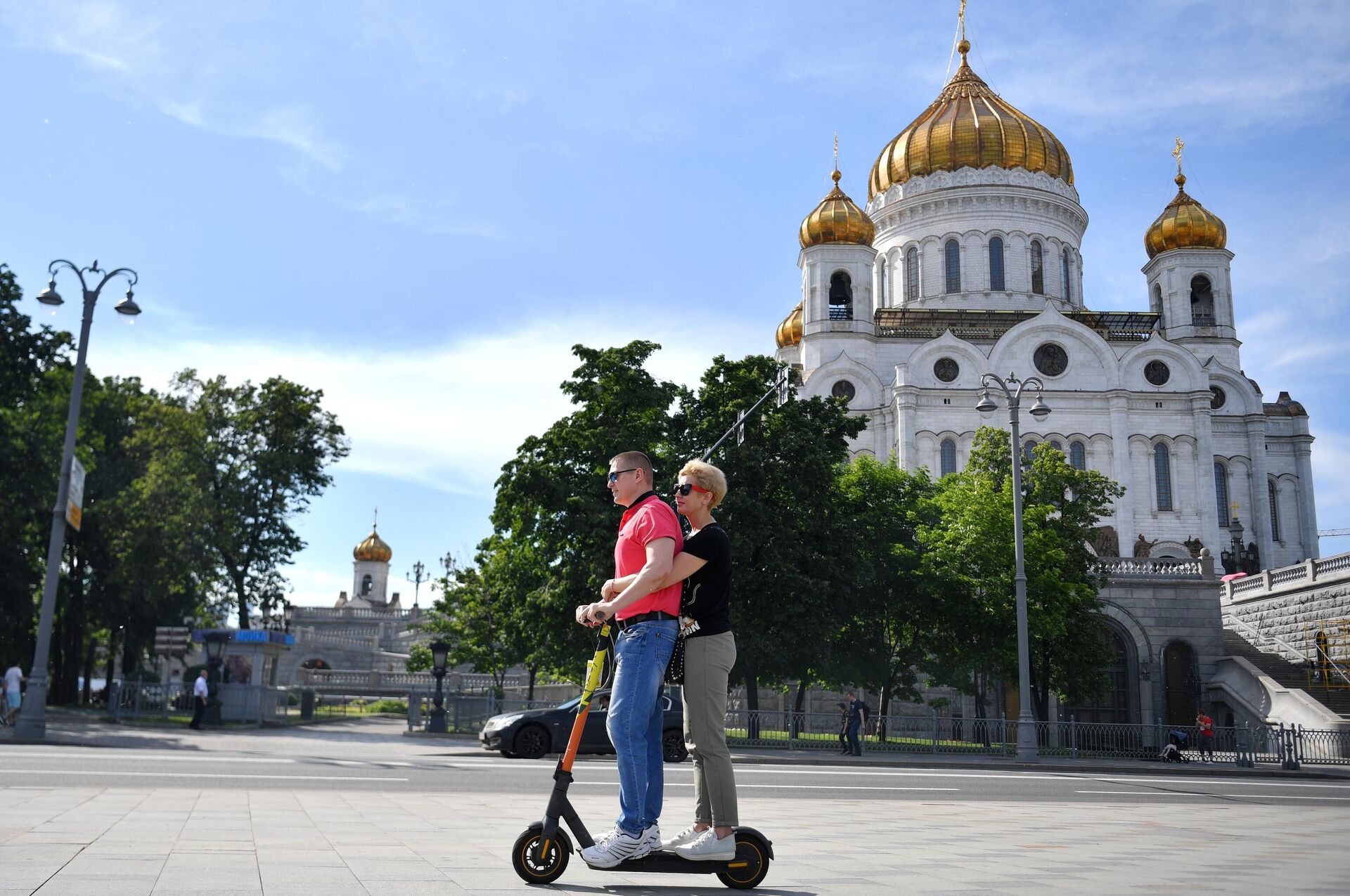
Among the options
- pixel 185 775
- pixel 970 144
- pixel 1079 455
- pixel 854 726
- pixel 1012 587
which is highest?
pixel 970 144

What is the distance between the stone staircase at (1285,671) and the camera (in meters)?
33.9

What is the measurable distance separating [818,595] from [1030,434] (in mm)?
30354

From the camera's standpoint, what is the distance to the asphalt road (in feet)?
38.1

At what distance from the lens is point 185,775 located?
12.0m

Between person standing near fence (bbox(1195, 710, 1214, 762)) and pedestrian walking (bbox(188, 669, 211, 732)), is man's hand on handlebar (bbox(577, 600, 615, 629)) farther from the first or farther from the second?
person standing near fence (bbox(1195, 710, 1214, 762))

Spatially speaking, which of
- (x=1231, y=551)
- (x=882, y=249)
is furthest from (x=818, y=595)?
(x=882, y=249)

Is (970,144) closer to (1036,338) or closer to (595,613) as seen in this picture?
(1036,338)

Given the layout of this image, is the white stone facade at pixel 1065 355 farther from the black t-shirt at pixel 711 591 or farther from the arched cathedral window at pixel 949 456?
the black t-shirt at pixel 711 591

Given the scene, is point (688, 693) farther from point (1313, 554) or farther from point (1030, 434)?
point (1313, 554)

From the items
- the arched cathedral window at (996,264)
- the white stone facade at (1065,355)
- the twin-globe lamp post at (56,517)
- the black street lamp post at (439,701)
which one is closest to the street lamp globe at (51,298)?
the twin-globe lamp post at (56,517)

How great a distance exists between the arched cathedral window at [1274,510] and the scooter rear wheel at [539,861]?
65.0 metres

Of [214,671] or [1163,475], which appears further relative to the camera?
[1163,475]

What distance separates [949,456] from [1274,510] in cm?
2063

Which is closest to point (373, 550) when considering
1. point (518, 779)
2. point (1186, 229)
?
point (1186, 229)
